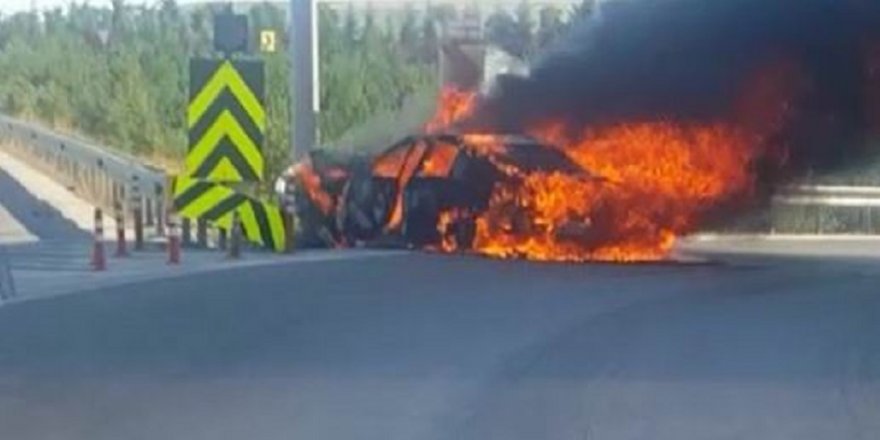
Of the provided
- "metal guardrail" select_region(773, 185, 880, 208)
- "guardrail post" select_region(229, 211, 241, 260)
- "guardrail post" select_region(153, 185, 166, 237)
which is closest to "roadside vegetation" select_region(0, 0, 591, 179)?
"guardrail post" select_region(153, 185, 166, 237)

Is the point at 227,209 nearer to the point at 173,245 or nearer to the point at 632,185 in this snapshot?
the point at 173,245

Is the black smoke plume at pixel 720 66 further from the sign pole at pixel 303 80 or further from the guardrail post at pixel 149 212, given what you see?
the sign pole at pixel 303 80

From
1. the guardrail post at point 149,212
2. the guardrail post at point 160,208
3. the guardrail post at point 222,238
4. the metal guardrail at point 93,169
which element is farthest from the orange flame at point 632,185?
the guardrail post at point 149,212

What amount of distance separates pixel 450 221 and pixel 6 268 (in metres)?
5.44

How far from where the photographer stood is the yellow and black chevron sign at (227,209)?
86.4 feet

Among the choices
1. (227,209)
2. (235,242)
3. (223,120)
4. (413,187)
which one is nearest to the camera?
(235,242)

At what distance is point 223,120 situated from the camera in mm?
26266

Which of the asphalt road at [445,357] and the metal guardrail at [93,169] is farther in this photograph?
the metal guardrail at [93,169]

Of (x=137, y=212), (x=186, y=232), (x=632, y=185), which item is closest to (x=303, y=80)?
(x=186, y=232)

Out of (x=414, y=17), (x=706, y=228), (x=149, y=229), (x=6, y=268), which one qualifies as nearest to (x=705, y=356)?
(x=6, y=268)

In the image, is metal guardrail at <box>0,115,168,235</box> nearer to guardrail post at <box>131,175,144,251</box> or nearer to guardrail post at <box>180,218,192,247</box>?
guardrail post at <box>131,175,144,251</box>

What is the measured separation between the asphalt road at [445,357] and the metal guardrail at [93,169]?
251 inches

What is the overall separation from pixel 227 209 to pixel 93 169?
414 inches

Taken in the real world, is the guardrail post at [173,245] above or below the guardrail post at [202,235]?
above
